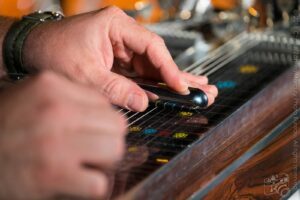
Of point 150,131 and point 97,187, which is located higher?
point 97,187

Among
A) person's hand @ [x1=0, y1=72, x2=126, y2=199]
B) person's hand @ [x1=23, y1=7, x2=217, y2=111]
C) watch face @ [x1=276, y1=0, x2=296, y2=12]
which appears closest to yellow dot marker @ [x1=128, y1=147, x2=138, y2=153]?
person's hand @ [x1=23, y1=7, x2=217, y2=111]

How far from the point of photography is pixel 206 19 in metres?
1.53

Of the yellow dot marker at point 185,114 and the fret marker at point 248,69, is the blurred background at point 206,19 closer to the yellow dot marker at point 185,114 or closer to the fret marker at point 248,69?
the fret marker at point 248,69

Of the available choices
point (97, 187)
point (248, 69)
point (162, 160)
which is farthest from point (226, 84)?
point (97, 187)

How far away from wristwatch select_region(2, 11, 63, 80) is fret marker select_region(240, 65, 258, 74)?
355 mm

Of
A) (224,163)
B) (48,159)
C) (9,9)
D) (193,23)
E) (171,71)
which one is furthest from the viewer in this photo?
(9,9)

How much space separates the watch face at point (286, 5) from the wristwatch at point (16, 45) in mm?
597

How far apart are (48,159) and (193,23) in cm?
101

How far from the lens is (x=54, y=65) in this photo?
A: 0.99 m

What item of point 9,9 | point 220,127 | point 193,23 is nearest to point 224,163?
point 220,127

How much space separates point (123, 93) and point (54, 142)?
0.35 meters

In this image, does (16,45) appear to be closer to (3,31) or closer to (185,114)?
(3,31)

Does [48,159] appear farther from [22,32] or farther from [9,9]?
[9,9]

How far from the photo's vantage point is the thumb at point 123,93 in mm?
912
